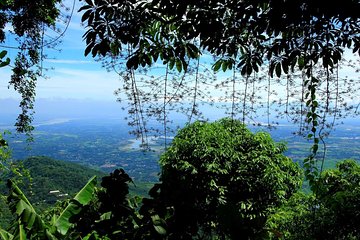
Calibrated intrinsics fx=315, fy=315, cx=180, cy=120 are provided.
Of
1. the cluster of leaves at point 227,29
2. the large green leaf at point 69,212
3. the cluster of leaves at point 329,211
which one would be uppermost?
the cluster of leaves at point 227,29

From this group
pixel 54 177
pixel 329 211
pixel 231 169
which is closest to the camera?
pixel 329 211

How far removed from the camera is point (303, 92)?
249 centimetres

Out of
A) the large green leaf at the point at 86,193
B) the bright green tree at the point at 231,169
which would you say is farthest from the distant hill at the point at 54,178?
the large green leaf at the point at 86,193

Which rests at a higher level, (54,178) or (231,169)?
(231,169)

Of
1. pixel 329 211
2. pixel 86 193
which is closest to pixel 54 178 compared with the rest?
pixel 329 211

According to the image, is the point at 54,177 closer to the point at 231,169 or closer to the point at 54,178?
the point at 54,178

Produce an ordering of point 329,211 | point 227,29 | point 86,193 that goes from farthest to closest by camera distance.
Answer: point 329,211 < point 86,193 < point 227,29

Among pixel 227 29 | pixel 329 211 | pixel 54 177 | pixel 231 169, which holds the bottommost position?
pixel 54 177

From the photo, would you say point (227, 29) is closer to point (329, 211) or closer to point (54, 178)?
point (329, 211)

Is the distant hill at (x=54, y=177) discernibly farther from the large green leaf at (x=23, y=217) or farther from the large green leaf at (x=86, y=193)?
the large green leaf at (x=23, y=217)

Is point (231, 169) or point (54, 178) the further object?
point (54, 178)

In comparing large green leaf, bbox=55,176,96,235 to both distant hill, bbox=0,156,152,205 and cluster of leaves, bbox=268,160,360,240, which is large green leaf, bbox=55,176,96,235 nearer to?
cluster of leaves, bbox=268,160,360,240

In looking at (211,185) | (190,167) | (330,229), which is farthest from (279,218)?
(190,167)

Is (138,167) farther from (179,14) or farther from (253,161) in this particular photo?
(179,14)
